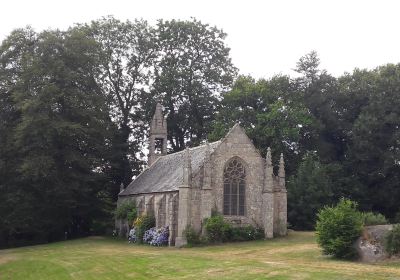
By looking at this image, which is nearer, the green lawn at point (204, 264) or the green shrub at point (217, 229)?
the green lawn at point (204, 264)

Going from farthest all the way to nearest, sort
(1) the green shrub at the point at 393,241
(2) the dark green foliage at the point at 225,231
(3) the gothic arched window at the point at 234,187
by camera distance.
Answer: (3) the gothic arched window at the point at 234,187 < (2) the dark green foliage at the point at 225,231 < (1) the green shrub at the point at 393,241

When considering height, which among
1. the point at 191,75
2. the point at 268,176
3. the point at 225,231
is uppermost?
the point at 191,75

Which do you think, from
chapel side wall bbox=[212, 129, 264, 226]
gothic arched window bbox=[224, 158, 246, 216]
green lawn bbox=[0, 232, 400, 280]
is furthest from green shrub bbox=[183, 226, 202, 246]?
gothic arched window bbox=[224, 158, 246, 216]

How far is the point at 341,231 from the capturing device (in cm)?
2836

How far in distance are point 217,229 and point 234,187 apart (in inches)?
146

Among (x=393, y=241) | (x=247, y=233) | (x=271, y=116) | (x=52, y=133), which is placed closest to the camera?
(x=393, y=241)

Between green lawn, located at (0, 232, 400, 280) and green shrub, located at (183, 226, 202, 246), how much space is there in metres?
1.69

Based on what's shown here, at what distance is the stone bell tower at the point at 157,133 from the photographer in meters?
57.1

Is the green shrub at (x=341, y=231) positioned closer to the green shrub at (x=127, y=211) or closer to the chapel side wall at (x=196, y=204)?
the chapel side wall at (x=196, y=204)

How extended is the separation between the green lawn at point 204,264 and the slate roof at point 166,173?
20.1ft

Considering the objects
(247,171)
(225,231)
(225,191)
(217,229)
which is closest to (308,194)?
(247,171)

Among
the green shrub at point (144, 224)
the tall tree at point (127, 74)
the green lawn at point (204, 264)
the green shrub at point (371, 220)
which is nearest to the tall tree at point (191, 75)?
the tall tree at point (127, 74)

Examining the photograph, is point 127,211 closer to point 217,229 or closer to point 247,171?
point 217,229

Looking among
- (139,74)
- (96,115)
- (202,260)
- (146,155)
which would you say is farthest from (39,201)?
(202,260)
